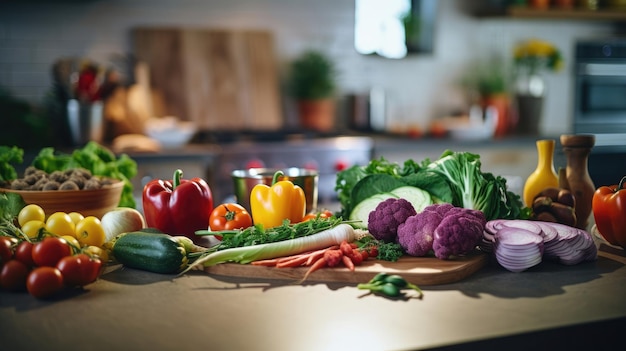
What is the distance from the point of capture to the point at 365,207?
6.47 feet

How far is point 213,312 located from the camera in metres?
1.33

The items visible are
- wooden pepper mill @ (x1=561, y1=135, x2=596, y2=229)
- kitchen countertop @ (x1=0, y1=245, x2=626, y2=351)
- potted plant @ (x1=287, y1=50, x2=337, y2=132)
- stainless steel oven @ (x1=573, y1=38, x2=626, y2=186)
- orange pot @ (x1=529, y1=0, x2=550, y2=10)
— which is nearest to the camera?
kitchen countertop @ (x1=0, y1=245, x2=626, y2=351)

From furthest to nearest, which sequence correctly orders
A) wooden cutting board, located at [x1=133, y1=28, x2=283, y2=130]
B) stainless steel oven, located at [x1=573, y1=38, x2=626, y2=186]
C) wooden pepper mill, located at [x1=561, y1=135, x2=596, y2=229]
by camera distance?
stainless steel oven, located at [x1=573, y1=38, x2=626, y2=186]
wooden cutting board, located at [x1=133, y1=28, x2=283, y2=130]
wooden pepper mill, located at [x1=561, y1=135, x2=596, y2=229]

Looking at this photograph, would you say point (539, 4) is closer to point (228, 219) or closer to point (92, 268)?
point (228, 219)

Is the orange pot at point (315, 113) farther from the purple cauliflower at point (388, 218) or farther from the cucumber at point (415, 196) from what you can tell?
the purple cauliflower at point (388, 218)

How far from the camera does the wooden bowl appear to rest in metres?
1.87

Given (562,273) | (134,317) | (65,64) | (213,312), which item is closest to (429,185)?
(562,273)

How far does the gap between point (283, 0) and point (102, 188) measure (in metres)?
3.23

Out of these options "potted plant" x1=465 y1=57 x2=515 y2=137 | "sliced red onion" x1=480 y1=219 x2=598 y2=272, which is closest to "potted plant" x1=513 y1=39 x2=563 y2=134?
"potted plant" x1=465 y1=57 x2=515 y2=137

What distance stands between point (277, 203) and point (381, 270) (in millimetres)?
452

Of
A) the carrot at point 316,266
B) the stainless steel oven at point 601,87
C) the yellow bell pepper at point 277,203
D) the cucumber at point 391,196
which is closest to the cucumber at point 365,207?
the cucumber at point 391,196

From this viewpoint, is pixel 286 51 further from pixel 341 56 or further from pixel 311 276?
pixel 311 276

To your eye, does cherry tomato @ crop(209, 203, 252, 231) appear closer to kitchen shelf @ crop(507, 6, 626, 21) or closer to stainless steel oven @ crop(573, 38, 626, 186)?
kitchen shelf @ crop(507, 6, 626, 21)

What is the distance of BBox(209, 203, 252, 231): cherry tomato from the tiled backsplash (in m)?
2.96
